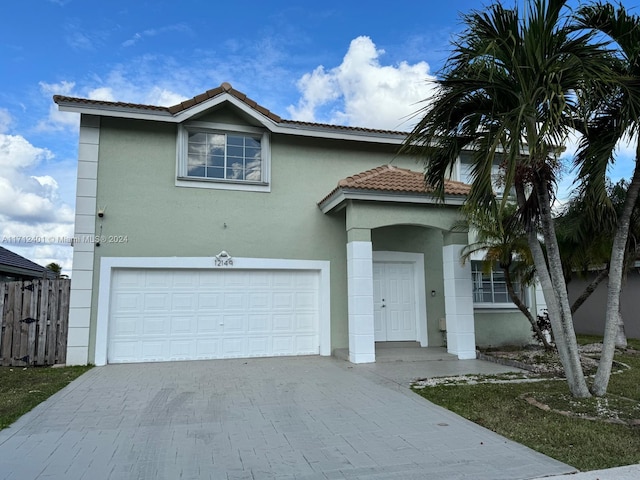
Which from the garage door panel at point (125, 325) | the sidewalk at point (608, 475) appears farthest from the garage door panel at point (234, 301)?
the sidewalk at point (608, 475)

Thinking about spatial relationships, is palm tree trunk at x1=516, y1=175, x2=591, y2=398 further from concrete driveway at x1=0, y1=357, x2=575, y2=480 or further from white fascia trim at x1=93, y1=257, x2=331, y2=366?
white fascia trim at x1=93, y1=257, x2=331, y2=366

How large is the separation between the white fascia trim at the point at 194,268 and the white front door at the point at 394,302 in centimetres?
141

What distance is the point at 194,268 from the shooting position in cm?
1103

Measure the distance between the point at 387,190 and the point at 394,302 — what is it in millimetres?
3435

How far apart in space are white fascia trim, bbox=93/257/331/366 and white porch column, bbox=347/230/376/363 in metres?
1.29

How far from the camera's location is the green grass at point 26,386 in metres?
6.40

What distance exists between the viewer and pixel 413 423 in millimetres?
5906

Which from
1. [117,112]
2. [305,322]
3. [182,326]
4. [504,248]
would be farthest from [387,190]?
[117,112]

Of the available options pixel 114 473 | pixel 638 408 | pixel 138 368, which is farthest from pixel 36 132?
pixel 638 408

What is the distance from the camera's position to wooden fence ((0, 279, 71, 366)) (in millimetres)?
10297

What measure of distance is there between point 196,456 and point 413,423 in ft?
9.31

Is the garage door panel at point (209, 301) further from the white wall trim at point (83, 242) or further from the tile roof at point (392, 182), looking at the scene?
the tile roof at point (392, 182)

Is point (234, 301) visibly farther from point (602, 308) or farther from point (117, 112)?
point (602, 308)

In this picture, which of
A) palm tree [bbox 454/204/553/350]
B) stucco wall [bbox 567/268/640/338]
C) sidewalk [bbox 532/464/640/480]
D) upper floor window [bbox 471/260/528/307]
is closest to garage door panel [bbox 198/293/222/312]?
palm tree [bbox 454/204/553/350]
